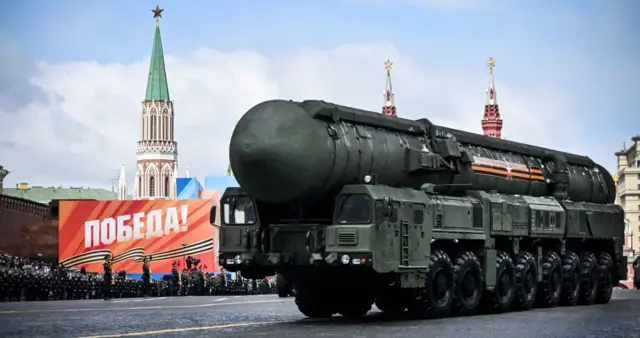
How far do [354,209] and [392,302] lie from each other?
2.88 metres

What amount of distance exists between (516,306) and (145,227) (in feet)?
164

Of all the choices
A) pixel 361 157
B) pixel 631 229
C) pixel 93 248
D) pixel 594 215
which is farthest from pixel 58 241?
pixel 631 229

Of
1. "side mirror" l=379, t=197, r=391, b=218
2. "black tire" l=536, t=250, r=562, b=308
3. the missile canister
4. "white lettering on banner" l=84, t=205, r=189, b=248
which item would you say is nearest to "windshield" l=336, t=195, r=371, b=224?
"side mirror" l=379, t=197, r=391, b=218

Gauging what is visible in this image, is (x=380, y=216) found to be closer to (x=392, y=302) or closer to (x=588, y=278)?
(x=392, y=302)

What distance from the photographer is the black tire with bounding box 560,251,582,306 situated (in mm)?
26938

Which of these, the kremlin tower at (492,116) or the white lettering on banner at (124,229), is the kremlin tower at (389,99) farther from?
the white lettering on banner at (124,229)

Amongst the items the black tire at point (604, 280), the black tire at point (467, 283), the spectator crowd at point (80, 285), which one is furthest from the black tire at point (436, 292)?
the spectator crowd at point (80, 285)

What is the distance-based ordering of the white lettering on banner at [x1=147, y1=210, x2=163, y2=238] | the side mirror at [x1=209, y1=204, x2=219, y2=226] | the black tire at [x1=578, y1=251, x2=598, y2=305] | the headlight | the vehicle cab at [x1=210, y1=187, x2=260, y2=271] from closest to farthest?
the headlight → the vehicle cab at [x1=210, y1=187, x2=260, y2=271] → the side mirror at [x1=209, y1=204, x2=219, y2=226] → the black tire at [x1=578, y1=251, x2=598, y2=305] → the white lettering on banner at [x1=147, y1=210, x2=163, y2=238]

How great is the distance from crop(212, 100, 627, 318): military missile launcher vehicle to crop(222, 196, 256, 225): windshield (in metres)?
0.02

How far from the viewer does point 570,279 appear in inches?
1064

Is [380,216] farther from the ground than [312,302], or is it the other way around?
[380,216]

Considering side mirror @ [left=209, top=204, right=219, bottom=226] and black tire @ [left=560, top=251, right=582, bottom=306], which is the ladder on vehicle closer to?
side mirror @ [left=209, top=204, right=219, bottom=226]

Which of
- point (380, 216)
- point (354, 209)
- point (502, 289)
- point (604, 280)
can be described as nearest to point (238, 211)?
point (354, 209)

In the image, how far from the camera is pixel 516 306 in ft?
81.9
